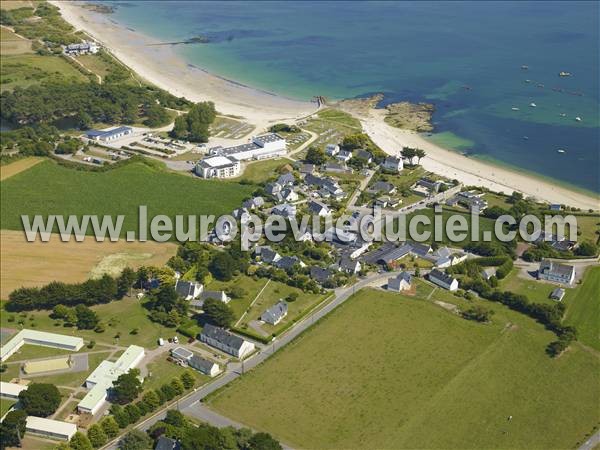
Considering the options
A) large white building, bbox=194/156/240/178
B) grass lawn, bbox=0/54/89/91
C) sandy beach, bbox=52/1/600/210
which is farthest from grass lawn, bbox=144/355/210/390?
grass lawn, bbox=0/54/89/91

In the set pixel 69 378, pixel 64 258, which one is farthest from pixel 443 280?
pixel 64 258

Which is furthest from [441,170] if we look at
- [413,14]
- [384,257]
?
[413,14]

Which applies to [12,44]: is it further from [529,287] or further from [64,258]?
[529,287]

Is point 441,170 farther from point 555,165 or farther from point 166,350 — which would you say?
point 166,350

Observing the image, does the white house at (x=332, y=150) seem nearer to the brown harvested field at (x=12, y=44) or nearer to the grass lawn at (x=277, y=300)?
the grass lawn at (x=277, y=300)

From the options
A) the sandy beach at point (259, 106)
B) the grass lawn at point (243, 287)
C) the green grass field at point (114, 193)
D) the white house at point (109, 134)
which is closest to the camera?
the grass lawn at point (243, 287)

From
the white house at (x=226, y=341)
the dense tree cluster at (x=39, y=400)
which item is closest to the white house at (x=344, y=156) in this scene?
the white house at (x=226, y=341)

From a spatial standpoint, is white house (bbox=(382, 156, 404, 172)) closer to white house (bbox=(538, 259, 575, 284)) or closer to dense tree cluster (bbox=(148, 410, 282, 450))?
white house (bbox=(538, 259, 575, 284))
